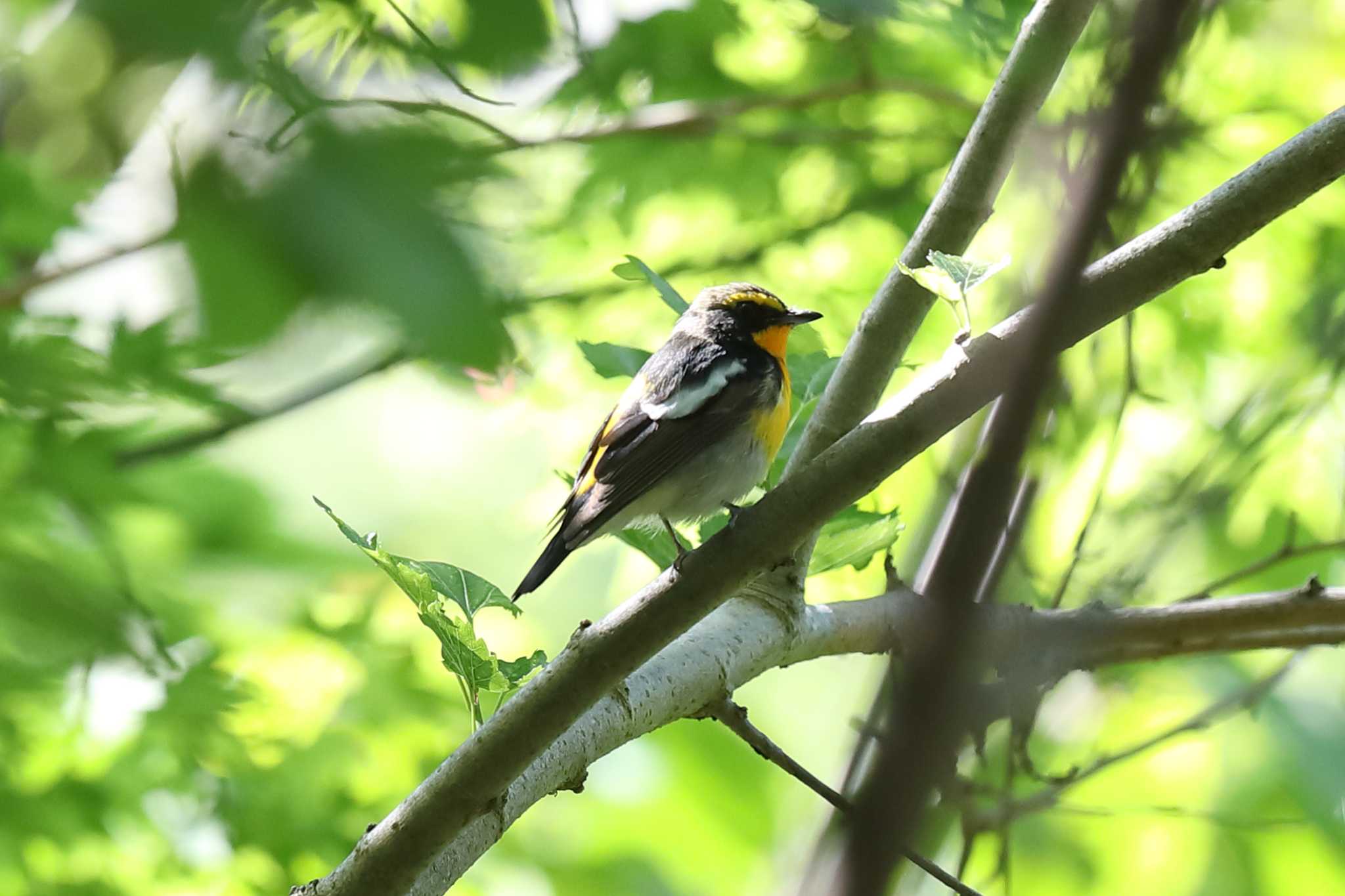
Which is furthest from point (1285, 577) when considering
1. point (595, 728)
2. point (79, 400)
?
point (79, 400)

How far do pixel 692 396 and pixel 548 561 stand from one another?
0.82m

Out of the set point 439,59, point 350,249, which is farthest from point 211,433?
point 350,249

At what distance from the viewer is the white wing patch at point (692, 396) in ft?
13.3

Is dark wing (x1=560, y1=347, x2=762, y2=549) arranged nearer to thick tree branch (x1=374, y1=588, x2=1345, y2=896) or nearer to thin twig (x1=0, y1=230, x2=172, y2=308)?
thick tree branch (x1=374, y1=588, x2=1345, y2=896)

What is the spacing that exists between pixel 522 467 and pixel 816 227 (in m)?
3.30

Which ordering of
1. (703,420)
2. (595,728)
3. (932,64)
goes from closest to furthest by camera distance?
(595,728) < (703,420) < (932,64)

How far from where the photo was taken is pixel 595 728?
222 cm

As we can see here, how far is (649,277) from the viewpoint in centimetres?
284

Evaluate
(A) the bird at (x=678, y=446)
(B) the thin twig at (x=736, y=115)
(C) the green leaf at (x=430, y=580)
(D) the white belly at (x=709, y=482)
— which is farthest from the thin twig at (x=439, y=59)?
(B) the thin twig at (x=736, y=115)

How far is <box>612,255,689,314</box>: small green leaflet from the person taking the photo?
285 centimetres

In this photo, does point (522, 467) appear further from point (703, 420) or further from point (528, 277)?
point (528, 277)

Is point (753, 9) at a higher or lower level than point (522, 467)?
higher

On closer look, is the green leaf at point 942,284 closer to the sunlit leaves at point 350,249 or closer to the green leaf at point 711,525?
the sunlit leaves at point 350,249

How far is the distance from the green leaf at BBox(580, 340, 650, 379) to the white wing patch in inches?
39.1
